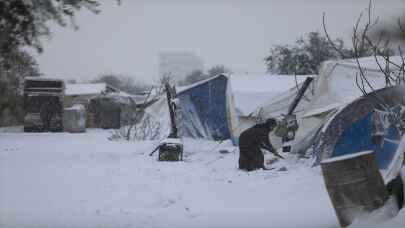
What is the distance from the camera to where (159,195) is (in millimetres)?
8211

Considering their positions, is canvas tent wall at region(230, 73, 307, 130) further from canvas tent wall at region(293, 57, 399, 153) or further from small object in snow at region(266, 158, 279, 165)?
small object in snow at region(266, 158, 279, 165)

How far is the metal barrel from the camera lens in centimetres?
531

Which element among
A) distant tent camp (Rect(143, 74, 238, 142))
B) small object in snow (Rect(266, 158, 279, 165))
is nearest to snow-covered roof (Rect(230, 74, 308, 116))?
distant tent camp (Rect(143, 74, 238, 142))

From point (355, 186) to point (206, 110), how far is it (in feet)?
55.7

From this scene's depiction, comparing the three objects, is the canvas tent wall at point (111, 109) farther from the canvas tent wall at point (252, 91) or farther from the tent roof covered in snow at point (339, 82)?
the tent roof covered in snow at point (339, 82)

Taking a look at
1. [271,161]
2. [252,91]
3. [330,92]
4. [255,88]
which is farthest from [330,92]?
[255,88]

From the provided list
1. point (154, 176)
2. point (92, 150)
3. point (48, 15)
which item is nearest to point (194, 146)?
point (92, 150)

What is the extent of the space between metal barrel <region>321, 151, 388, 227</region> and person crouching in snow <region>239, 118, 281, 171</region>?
19.3ft

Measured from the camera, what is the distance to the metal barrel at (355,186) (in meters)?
5.31

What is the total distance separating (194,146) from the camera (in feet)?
62.5

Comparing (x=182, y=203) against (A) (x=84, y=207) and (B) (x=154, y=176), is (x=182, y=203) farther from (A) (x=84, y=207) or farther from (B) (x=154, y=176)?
(B) (x=154, y=176)

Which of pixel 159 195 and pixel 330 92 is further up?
pixel 330 92

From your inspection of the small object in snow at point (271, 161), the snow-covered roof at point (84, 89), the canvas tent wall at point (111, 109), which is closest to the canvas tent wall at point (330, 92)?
the small object in snow at point (271, 161)

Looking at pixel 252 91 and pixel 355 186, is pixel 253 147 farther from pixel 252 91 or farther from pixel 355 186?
pixel 252 91
